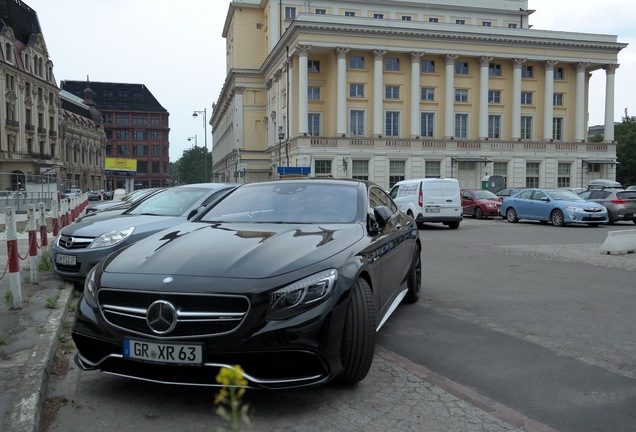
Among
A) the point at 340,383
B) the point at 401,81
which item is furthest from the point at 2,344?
the point at 401,81

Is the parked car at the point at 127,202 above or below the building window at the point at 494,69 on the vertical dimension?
below

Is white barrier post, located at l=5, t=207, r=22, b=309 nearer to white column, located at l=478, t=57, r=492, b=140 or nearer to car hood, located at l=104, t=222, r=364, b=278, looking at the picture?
car hood, located at l=104, t=222, r=364, b=278

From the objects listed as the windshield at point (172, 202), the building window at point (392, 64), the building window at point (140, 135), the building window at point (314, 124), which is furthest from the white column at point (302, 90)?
the building window at point (140, 135)

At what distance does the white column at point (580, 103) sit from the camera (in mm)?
61594

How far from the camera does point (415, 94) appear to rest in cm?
5747

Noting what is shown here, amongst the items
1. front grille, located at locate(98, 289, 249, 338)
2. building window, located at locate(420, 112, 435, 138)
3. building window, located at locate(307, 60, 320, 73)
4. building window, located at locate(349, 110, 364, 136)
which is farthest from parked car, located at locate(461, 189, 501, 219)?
building window, located at locate(307, 60, 320, 73)

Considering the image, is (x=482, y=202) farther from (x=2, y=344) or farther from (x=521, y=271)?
(x=2, y=344)

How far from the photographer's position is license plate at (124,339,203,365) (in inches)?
135

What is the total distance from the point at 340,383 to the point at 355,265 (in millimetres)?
850

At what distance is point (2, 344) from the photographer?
4832 millimetres

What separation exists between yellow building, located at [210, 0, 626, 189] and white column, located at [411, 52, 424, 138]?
0.13 meters

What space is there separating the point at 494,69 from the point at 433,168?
14.0 metres

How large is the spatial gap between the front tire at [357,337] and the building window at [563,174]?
2449 inches

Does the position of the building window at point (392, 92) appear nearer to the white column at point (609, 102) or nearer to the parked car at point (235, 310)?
the white column at point (609, 102)
